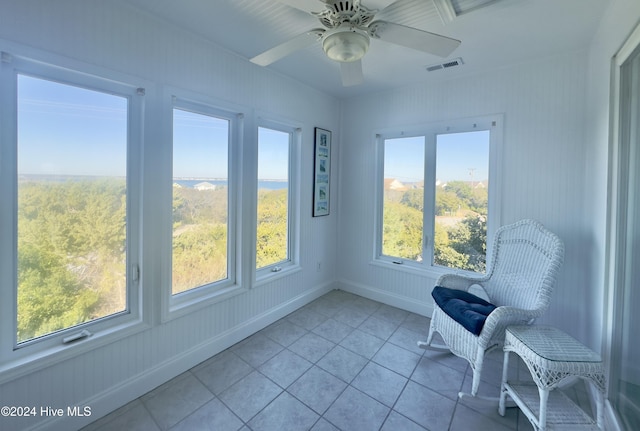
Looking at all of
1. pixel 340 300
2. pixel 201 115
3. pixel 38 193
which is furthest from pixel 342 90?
pixel 38 193

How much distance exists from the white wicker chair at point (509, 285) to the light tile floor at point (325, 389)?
23cm

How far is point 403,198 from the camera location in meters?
3.32

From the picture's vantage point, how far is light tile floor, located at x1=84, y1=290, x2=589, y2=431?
5.52 ft

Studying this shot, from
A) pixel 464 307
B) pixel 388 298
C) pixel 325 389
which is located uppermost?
pixel 464 307

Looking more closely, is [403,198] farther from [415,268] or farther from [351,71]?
[351,71]

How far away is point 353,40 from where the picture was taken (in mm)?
1504

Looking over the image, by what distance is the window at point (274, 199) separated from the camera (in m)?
2.84

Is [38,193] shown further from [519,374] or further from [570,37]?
[570,37]

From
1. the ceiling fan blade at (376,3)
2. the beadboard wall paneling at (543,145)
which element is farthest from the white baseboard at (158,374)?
the ceiling fan blade at (376,3)

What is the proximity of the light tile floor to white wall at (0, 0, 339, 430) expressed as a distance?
155mm

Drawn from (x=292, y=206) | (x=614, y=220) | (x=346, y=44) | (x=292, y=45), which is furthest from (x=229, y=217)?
(x=614, y=220)

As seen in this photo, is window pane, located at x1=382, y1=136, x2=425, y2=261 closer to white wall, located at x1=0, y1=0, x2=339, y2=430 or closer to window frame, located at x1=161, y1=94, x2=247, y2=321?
white wall, located at x1=0, y1=0, x2=339, y2=430

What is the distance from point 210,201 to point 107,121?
0.89m

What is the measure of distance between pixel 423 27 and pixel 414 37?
2.14ft
